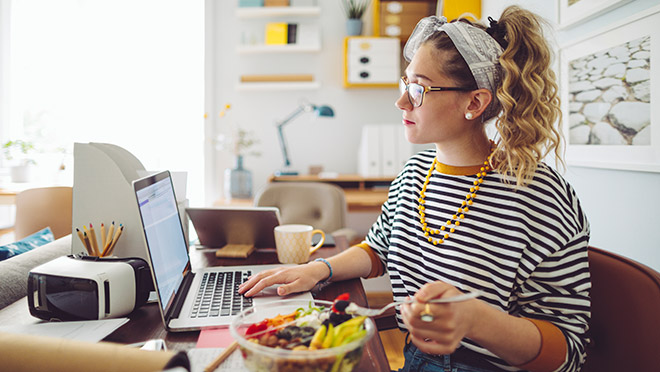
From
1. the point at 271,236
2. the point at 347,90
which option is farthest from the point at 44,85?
the point at 271,236

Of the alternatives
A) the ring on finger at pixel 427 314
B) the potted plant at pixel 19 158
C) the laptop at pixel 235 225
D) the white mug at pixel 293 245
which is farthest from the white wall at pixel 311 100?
the ring on finger at pixel 427 314

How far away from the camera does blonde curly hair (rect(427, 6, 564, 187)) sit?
0.87 metres

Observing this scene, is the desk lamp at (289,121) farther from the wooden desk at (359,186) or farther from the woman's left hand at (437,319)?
the woman's left hand at (437,319)

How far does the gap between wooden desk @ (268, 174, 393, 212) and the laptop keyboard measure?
172 centimetres

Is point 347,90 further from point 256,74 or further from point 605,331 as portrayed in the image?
point 605,331

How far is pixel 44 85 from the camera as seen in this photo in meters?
3.00

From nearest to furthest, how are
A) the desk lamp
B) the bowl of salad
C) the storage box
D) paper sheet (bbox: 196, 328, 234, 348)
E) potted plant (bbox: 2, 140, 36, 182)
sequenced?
the bowl of salad < paper sheet (bbox: 196, 328, 234, 348) < potted plant (bbox: 2, 140, 36, 182) < the desk lamp < the storage box

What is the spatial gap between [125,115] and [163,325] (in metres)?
2.86

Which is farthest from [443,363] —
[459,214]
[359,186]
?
[359,186]

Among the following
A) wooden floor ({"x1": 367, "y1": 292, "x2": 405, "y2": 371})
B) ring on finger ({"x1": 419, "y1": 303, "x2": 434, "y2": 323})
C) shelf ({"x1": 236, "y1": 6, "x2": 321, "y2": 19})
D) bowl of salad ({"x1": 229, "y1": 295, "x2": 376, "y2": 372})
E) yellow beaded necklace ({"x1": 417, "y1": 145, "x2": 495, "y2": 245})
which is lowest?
wooden floor ({"x1": 367, "y1": 292, "x2": 405, "y2": 371})

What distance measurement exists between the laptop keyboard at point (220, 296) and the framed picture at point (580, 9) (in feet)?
4.54

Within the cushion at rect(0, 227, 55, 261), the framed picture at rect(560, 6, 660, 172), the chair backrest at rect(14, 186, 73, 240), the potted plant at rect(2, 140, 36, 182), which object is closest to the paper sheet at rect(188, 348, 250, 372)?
the cushion at rect(0, 227, 55, 261)

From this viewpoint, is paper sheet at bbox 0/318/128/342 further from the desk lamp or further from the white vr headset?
the desk lamp

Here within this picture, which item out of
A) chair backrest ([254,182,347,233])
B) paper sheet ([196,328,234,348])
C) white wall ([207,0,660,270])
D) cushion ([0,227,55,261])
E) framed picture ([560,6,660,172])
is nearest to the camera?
paper sheet ([196,328,234,348])
